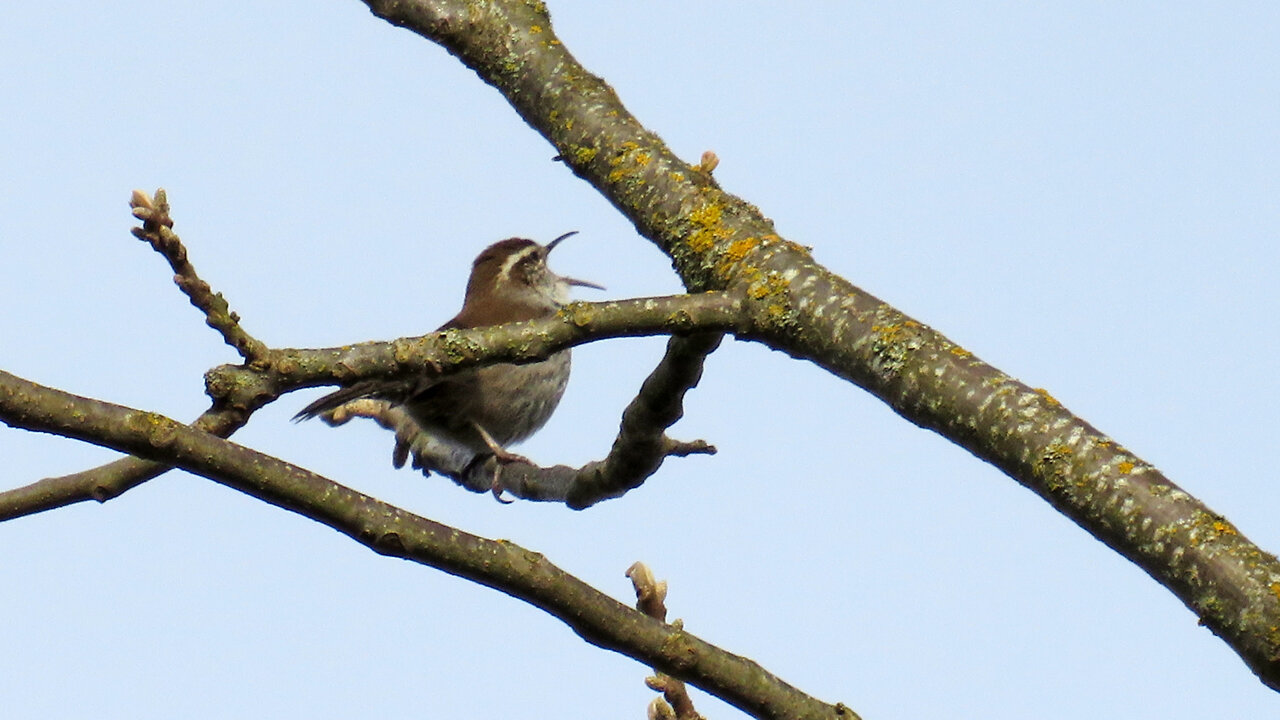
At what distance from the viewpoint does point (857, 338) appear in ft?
9.88

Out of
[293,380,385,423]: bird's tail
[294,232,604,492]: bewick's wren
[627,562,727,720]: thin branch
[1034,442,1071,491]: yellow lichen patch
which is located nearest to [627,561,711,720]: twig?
[627,562,727,720]: thin branch

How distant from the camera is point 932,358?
2.89 metres

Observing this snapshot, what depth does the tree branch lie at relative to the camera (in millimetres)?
2348

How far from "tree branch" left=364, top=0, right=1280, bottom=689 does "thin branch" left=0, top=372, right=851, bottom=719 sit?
57 centimetres

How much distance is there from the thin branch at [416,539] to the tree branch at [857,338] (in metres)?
0.57

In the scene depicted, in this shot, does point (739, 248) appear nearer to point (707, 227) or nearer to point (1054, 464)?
point (707, 227)

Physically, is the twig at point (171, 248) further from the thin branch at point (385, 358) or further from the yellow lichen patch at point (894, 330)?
the yellow lichen patch at point (894, 330)

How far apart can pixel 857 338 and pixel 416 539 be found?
Result: 41.7 inches

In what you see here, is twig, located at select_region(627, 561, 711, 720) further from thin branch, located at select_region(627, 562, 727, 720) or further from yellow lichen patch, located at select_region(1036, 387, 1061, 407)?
yellow lichen patch, located at select_region(1036, 387, 1061, 407)

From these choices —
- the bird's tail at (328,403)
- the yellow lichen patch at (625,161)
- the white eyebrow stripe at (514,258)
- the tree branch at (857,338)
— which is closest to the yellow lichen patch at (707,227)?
the tree branch at (857,338)

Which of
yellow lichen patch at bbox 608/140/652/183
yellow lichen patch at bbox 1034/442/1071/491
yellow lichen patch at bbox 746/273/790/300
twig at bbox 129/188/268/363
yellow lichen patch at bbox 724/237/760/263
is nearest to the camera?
yellow lichen patch at bbox 1034/442/1071/491

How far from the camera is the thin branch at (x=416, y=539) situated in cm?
228

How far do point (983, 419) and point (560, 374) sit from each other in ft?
16.4

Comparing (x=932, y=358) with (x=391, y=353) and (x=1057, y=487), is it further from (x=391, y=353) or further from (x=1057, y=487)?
(x=391, y=353)
